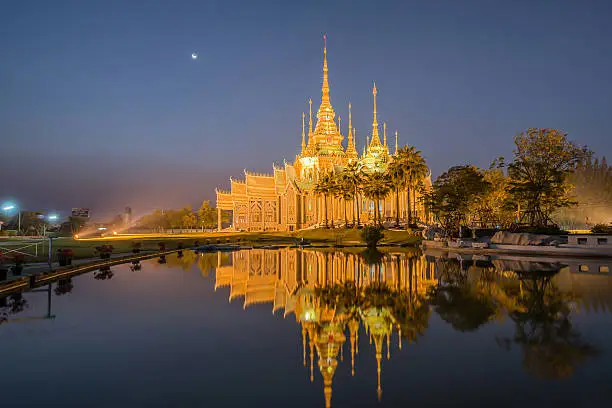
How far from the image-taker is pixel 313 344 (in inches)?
438

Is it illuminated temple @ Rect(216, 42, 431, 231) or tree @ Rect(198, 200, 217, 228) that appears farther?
tree @ Rect(198, 200, 217, 228)

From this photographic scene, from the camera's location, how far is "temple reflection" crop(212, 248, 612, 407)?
34.0 feet

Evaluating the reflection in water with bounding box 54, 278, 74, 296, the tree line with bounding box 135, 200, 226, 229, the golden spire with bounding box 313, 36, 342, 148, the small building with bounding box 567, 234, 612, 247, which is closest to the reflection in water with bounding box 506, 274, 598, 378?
the reflection in water with bounding box 54, 278, 74, 296

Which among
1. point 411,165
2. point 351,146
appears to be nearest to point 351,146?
point 351,146

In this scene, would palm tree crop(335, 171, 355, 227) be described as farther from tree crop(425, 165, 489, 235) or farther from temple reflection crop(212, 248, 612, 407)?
temple reflection crop(212, 248, 612, 407)

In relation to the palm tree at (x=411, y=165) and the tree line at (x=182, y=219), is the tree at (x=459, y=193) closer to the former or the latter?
the palm tree at (x=411, y=165)

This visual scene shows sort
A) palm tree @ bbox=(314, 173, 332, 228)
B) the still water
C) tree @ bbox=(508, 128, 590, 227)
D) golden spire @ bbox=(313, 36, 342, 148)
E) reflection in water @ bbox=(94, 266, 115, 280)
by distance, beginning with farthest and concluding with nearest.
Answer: golden spire @ bbox=(313, 36, 342, 148), palm tree @ bbox=(314, 173, 332, 228), tree @ bbox=(508, 128, 590, 227), reflection in water @ bbox=(94, 266, 115, 280), the still water

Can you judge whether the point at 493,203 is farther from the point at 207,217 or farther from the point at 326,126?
the point at 207,217

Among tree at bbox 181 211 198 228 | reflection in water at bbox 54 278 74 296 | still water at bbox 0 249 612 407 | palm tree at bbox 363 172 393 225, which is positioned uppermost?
palm tree at bbox 363 172 393 225

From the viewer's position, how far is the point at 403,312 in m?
14.5

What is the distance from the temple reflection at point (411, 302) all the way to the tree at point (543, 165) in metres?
20.1

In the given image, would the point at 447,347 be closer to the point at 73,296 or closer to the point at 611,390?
the point at 611,390

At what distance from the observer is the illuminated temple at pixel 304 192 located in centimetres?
8450

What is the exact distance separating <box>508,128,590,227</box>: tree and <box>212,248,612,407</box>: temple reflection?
20084mm
